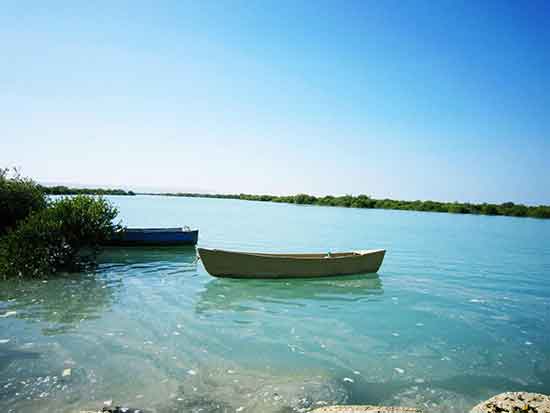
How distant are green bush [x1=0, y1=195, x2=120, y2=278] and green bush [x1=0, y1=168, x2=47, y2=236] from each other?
3126 millimetres

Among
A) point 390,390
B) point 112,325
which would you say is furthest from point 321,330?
point 112,325

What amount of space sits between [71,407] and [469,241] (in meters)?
35.3

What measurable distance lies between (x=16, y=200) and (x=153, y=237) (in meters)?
7.08

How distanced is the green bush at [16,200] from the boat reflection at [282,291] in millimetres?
9872

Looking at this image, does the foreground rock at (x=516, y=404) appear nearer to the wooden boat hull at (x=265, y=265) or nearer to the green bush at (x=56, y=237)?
the wooden boat hull at (x=265, y=265)

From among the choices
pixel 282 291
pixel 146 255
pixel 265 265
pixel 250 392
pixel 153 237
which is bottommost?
pixel 146 255

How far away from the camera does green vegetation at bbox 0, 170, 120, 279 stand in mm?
13719

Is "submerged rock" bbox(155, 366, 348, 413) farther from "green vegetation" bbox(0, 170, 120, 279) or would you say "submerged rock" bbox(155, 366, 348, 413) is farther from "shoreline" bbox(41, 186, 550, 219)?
"shoreline" bbox(41, 186, 550, 219)

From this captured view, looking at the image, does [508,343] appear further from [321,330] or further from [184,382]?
[184,382]

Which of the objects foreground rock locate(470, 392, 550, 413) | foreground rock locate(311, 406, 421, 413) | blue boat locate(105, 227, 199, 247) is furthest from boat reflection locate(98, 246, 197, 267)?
foreground rock locate(470, 392, 550, 413)

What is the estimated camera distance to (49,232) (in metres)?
14.0

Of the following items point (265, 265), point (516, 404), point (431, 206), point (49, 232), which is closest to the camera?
point (516, 404)

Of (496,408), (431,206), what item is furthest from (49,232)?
(431,206)

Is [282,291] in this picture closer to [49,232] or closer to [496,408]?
[49,232]
